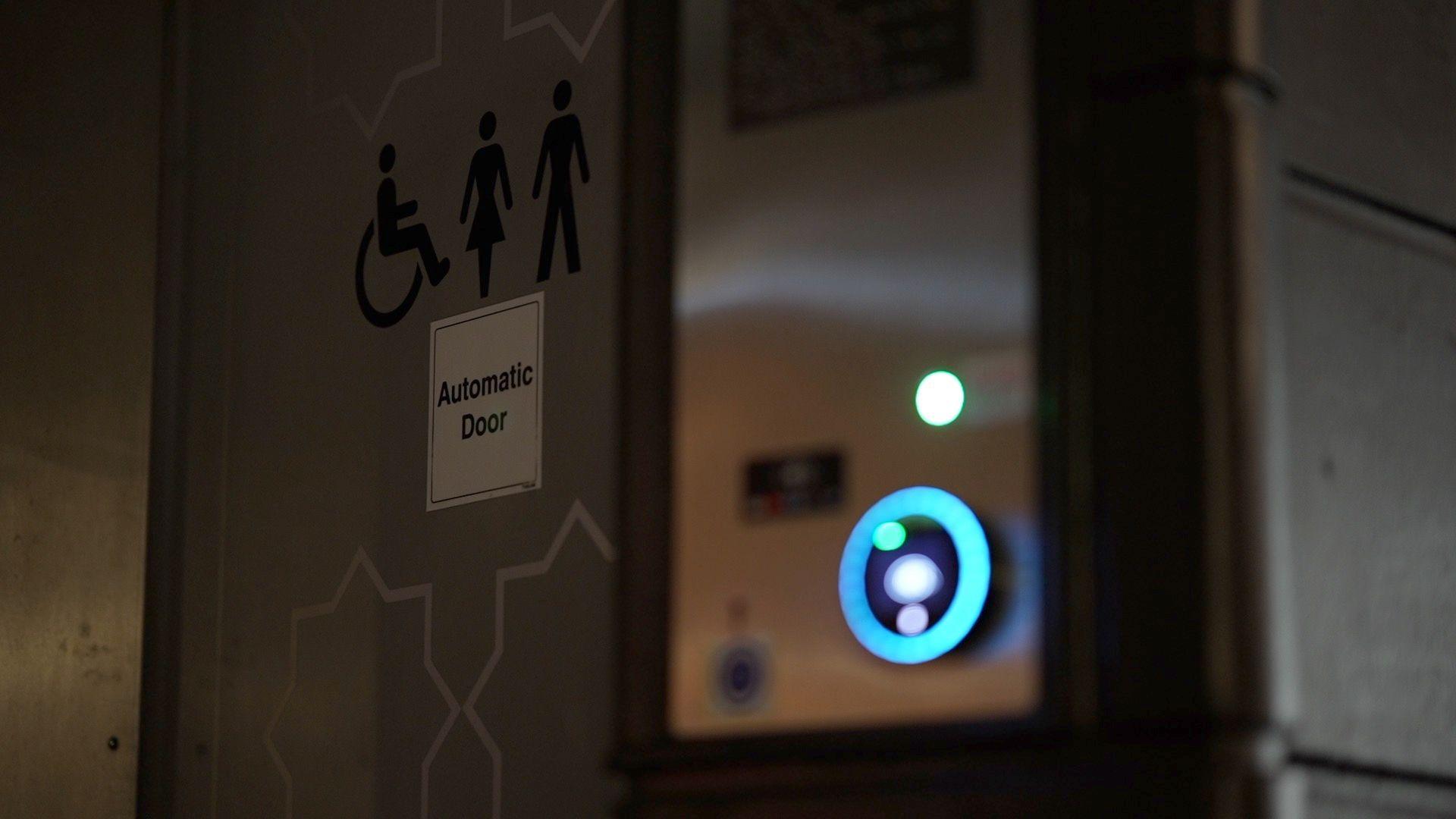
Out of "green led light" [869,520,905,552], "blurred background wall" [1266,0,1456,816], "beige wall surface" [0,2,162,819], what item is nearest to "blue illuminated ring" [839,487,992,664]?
"green led light" [869,520,905,552]

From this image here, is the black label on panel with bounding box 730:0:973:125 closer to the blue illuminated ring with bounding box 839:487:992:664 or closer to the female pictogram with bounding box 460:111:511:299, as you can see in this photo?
the blue illuminated ring with bounding box 839:487:992:664

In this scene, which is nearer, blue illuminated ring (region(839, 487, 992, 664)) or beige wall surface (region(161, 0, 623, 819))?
blue illuminated ring (region(839, 487, 992, 664))

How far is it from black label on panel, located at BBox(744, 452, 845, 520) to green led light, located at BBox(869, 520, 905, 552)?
0.02 meters

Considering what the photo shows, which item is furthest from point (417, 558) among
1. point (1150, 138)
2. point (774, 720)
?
point (1150, 138)

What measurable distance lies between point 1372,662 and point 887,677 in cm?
20

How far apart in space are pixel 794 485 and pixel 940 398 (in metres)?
0.07

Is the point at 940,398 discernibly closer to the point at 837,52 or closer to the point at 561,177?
the point at 837,52

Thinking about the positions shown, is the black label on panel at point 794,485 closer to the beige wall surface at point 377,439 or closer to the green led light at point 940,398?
the green led light at point 940,398

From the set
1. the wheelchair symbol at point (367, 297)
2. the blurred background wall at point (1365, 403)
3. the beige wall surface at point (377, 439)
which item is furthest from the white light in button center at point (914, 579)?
the wheelchair symbol at point (367, 297)

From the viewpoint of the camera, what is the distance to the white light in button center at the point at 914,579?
2.15 ft

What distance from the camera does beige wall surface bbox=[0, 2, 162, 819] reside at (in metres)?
1.38

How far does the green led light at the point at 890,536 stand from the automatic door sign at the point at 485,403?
48cm

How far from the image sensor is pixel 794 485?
681mm

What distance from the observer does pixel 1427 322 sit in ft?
2.48
